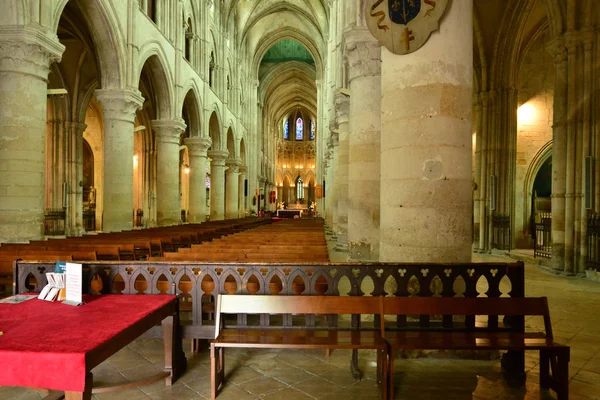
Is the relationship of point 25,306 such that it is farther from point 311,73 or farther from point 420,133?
point 311,73

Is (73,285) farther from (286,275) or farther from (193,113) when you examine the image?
(193,113)

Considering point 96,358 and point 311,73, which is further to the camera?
point 311,73

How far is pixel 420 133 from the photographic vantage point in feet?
15.0

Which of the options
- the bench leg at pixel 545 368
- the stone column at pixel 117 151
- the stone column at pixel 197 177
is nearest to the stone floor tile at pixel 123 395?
the bench leg at pixel 545 368

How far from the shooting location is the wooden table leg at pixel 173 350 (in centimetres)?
347

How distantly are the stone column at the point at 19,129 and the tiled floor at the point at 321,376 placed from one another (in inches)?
235

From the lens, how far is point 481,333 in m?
3.64

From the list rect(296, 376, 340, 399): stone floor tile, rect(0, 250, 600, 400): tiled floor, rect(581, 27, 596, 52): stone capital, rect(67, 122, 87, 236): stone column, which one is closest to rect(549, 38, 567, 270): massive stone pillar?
rect(581, 27, 596, 52): stone capital

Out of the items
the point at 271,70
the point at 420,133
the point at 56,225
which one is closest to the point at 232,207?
the point at 56,225

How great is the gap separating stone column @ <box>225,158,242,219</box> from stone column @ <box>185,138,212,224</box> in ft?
27.5

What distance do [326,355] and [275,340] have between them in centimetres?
98

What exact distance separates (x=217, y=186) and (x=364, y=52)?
1815 cm

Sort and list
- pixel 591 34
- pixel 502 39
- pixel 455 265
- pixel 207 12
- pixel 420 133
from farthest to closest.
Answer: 1. pixel 207 12
2. pixel 502 39
3. pixel 591 34
4. pixel 420 133
5. pixel 455 265

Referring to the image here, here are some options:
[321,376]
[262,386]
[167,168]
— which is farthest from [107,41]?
[321,376]
